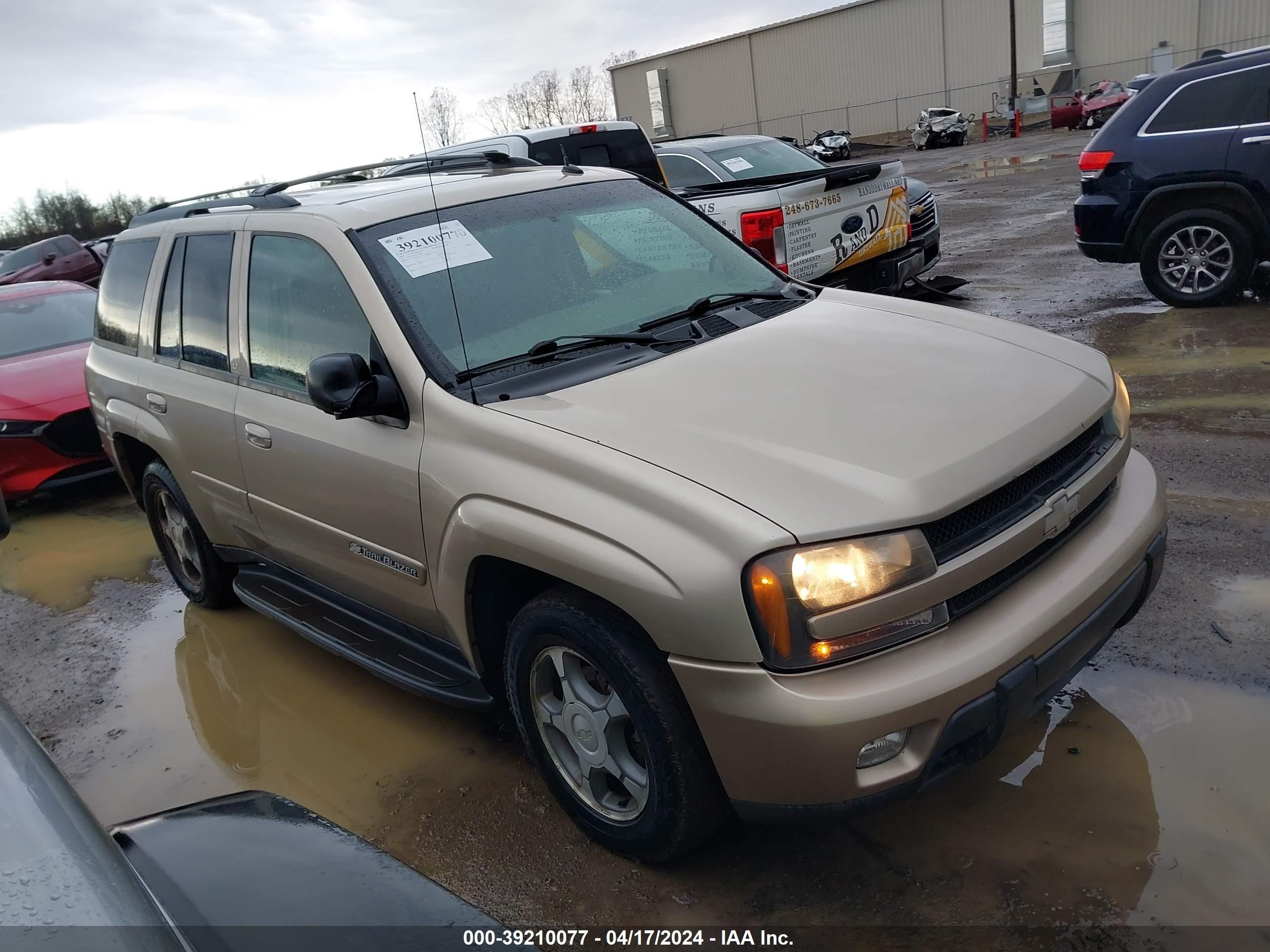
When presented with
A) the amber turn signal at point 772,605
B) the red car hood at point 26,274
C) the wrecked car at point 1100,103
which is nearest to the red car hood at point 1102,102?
the wrecked car at point 1100,103

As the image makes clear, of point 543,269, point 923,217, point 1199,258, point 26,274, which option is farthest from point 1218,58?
point 26,274

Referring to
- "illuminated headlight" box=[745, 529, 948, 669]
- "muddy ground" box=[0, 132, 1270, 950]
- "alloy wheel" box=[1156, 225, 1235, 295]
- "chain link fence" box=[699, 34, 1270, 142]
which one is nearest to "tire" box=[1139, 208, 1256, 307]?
"alloy wheel" box=[1156, 225, 1235, 295]

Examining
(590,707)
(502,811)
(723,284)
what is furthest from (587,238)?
(502,811)

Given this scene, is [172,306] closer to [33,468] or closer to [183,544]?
[183,544]

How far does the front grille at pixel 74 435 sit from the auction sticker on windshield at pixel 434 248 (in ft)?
15.4

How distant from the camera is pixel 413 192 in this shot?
3.69 metres

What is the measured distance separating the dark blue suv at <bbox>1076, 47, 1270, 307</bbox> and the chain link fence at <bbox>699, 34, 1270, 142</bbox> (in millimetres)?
29737

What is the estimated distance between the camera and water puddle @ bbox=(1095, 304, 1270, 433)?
5.72m

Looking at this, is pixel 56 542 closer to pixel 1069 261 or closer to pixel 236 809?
pixel 236 809

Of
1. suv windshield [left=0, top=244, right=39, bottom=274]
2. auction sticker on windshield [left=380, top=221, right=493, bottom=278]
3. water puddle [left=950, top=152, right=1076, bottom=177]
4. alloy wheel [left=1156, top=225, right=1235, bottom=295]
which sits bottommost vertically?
water puddle [left=950, top=152, right=1076, bottom=177]

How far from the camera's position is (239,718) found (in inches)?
160

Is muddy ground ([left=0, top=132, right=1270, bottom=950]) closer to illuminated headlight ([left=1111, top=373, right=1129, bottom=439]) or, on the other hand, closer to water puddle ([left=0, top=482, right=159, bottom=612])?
water puddle ([left=0, top=482, right=159, bottom=612])

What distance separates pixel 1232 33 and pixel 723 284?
4360 cm

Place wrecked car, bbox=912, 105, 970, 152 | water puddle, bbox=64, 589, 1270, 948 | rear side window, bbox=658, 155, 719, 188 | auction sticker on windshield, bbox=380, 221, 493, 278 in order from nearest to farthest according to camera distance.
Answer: water puddle, bbox=64, 589, 1270, 948, auction sticker on windshield, bbox=380, 221, 493, 278, rear side window, bbox=658, 155, 719, 188, wrecked car, bbox=912, 105, 970, 152
